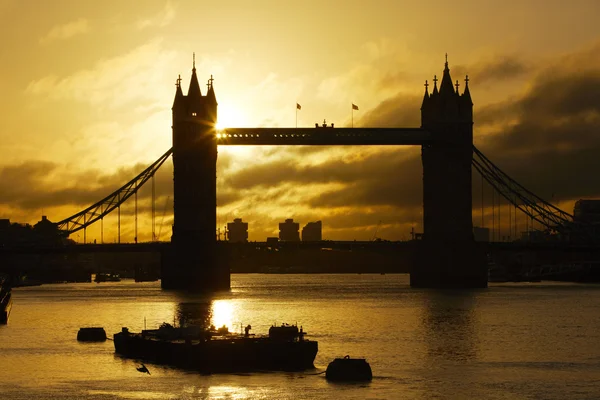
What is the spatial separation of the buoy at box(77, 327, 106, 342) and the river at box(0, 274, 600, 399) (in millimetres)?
1541

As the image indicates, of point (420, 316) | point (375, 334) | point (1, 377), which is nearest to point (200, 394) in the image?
point (1, 377)

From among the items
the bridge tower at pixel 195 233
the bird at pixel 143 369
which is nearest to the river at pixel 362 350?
the bird at pixel 143 369

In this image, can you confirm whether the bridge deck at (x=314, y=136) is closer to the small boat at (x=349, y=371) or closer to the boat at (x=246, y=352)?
the boat at (x=246, y=352)

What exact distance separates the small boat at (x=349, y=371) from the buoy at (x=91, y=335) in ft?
108

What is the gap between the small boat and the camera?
80.1 meters

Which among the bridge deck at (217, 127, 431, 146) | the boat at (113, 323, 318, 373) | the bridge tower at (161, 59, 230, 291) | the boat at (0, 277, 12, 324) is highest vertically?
the bridge deck at (217, 127, 431, 146)

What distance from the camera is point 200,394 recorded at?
75.1m

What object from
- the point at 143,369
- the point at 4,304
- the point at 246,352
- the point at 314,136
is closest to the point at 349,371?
the point at 246,352

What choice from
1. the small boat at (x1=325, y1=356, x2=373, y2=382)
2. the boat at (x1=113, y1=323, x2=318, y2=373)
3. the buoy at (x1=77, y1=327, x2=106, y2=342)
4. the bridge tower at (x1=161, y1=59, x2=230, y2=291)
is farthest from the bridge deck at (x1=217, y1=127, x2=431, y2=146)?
the small boat at (x1=325, y1=356, x2=373, y2=382)

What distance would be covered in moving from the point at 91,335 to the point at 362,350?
2343 centimetres

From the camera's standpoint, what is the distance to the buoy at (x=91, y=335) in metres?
109

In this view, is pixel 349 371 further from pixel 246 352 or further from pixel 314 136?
pixel 314 136

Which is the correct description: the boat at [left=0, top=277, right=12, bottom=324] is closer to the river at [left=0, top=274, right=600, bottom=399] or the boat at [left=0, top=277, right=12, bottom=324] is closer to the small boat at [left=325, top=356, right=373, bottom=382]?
the river at [left=0, top=274, right=600, bottom=399]

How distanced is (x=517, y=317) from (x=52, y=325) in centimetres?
4681
